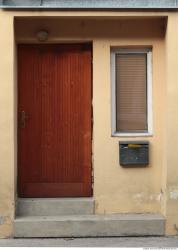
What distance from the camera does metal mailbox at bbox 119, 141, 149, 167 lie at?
8.48 metres

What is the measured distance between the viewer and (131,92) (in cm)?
870

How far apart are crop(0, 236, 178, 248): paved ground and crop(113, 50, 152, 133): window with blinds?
1.57m

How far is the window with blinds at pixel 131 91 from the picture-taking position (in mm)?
8695

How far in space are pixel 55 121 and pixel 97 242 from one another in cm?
185

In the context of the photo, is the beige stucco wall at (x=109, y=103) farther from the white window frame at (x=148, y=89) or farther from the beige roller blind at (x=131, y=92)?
the beige roller blind at (x=131, y=92)

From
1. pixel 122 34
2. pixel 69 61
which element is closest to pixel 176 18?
pixel 122 34

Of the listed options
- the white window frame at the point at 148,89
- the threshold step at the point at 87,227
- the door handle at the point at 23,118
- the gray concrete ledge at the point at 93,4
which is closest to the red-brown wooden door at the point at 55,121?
the door handle at the point at 23,118

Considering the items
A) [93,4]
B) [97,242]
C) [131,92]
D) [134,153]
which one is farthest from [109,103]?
[97,242]

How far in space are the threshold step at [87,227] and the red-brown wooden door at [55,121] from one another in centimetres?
59

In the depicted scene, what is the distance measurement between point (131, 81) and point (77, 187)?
171 cm

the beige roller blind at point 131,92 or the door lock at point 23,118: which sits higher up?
the beige roller blind at point 131,92

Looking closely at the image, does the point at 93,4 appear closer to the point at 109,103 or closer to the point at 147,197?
the point at 109,103

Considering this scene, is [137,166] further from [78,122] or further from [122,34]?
[122,34]

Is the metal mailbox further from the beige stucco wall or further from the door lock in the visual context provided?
the door lock
